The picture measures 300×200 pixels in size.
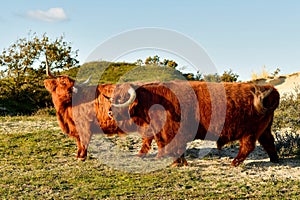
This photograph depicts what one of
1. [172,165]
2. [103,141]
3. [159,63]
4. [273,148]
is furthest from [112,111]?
[159,63]

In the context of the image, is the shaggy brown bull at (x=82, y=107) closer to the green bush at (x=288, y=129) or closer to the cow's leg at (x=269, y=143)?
the cow's leg at (x=269, y=143)

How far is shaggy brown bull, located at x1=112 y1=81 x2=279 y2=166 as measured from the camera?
7.36 meters

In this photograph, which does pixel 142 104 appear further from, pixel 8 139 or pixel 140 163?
pixel 8 139

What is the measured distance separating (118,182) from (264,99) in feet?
9.21

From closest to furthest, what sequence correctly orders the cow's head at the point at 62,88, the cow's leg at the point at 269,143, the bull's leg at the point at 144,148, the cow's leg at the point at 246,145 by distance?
1. the cow's leg at the point at 246,145
2. the cow's leg at the point at 269,143
3. the cow's head at the point at 62,88
4. the bull's leg at the point at 144,148

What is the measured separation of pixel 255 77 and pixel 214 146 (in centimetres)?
1460

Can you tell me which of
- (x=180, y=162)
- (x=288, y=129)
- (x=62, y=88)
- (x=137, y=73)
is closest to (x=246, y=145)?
(x=180, y=162)

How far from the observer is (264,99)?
7434 millimetres

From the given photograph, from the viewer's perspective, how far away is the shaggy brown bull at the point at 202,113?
7359 mm

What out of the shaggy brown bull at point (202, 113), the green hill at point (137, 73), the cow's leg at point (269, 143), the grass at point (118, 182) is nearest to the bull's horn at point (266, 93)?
the shaggy brown bull at point (202, 113)

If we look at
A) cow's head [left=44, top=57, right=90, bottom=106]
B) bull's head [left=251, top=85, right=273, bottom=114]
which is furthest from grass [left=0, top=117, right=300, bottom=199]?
cow's head [left=44, top=57, right=90, bottom=106]

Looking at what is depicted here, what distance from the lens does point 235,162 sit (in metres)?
7.65

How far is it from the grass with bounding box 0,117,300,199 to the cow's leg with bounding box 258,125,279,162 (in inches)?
25.0

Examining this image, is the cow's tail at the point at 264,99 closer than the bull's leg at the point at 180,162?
Yes
